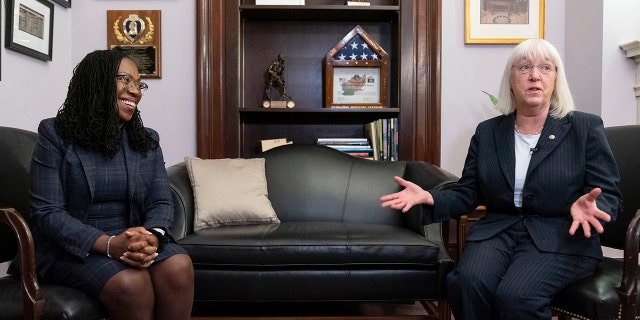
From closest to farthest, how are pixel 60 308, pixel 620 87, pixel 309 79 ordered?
1. pixel 60 308
2. pixel 620 87
3. pixel 309 79

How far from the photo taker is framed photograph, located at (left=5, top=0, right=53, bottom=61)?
2609 millimetres

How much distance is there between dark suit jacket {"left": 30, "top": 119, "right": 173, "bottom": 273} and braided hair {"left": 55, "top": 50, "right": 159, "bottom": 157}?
35 mm

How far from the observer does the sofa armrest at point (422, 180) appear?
2576 mm

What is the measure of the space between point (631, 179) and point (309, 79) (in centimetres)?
200

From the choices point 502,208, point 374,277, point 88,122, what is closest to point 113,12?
point 88,122

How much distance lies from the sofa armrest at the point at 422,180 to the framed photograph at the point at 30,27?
1978 millimetres

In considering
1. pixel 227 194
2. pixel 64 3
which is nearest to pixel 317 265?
pixel 227 194

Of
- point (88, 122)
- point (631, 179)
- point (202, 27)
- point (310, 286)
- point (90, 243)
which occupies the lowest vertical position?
point (310, 286)

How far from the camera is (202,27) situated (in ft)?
11.2

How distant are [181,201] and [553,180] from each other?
1.55 meters

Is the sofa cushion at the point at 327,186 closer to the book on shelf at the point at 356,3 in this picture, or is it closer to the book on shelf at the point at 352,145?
the book on shelf at the point at 352,145

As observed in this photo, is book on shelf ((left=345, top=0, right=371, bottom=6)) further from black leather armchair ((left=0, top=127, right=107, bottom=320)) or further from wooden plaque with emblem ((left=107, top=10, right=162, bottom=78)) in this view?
black leather armchair ((left=0, top=127, right=107, bottom=320))

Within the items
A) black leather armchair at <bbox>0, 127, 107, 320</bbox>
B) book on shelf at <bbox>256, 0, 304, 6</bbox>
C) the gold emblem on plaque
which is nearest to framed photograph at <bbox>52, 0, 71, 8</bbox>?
the gold emblem on plaque

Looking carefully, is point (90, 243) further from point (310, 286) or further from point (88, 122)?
point (310, 286)
